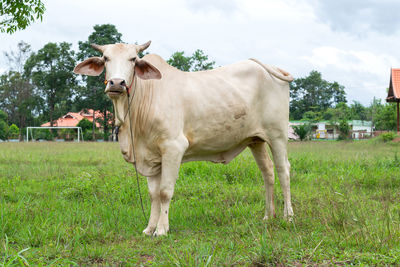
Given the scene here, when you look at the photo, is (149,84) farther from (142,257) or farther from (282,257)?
(282,257)

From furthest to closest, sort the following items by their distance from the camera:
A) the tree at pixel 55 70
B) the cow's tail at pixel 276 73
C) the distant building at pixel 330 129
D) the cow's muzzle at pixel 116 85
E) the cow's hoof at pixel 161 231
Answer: the distant building at pixel 330 129 < the tree at pixel 55 70 < the cow's tail at pixel 276 73 < the cow's hoof at pixel 161 231 < the cow's muzzle at pixel 116 85

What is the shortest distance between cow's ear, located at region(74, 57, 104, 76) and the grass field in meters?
1.62

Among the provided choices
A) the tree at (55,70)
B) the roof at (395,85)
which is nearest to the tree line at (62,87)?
the tree at (55,70)

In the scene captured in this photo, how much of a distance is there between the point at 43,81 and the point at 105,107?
33.1 ft

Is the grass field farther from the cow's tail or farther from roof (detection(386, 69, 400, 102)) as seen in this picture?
roof (detection(386, 69, 400, 102))

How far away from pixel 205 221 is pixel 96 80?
3324cm

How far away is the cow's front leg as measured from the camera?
4137 mm

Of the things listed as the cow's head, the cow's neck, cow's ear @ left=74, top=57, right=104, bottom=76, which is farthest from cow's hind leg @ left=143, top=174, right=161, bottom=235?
cow's ear @ left=74, top=57, right=104, bottom=76

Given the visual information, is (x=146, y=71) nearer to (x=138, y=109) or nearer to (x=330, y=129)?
(x=138, y=109)

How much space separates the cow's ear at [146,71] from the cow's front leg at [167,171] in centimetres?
74

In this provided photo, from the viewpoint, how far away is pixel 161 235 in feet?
13.3

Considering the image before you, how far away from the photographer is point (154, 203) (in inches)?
174

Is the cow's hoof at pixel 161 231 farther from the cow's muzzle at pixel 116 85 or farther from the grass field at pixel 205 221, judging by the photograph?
the cow's muzzle at pixel 116 85

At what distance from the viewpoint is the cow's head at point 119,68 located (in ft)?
12.4
